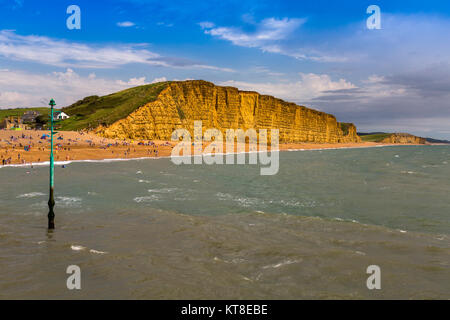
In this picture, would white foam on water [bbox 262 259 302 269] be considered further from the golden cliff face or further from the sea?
the golden cliff face

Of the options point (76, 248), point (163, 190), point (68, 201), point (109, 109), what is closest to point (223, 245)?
point (76, 248)

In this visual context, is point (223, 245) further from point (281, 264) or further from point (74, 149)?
point (74, 149)

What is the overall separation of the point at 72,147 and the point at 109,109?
3173cm

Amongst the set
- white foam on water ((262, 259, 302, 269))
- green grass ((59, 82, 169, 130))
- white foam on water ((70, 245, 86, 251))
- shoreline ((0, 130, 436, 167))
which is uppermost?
green grass ((59, 82, 169, 130))

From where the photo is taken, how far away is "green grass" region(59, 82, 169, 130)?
274 feet

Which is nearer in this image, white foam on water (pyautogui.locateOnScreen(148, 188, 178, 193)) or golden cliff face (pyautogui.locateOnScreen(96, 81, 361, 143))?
white foam on water (pyautogui.locateOnScreen(148, 188, 178, 193))

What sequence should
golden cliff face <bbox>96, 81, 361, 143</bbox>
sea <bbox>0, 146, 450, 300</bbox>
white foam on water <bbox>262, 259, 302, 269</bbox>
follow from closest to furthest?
sea <bbox>0, 146, 450, 300</bbox> < white foam on water <bbox>262, 259, 302, 269</bbox> < golden cliff face <bbox>96, 81, 361, 143</bbox>

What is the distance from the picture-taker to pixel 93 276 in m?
9.77

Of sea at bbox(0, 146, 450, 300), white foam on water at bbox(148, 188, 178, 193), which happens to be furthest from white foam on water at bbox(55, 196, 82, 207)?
white foam on water at bbox(148, 188, 178, 193)

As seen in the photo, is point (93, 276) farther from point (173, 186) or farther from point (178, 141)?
point (178, 141)

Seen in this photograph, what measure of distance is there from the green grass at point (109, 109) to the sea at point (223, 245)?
62.6 metres

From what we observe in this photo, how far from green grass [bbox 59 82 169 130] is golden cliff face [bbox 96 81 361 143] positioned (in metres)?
2.74

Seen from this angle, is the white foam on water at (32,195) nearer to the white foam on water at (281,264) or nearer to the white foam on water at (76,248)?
the white foam on water at (76,248)
